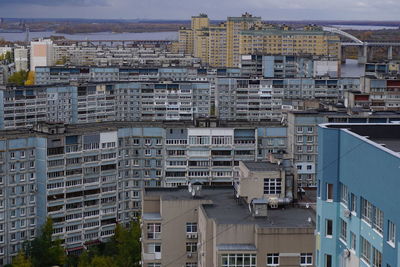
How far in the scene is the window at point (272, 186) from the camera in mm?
7555

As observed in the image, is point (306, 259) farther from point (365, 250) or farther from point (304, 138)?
point (304, 138)

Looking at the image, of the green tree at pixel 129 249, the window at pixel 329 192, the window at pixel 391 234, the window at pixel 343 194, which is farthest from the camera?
the green tree at pixel 129 249

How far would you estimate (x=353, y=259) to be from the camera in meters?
3.79

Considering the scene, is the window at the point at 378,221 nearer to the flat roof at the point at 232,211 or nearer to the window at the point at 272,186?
the flat roof at the point at 232,211

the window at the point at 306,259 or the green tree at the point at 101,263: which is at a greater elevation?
the window at the point at 306,259

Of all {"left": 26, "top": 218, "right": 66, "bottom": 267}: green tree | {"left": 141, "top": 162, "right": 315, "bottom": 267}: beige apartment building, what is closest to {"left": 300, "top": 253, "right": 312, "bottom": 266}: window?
{"left": 141, "top": 162, "right": 315, "bottom": 267}: beige apartment building

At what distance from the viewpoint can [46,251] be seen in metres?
11.4

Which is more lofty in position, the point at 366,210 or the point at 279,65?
the point at 366,210

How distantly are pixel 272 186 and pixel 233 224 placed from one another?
120 centimetres

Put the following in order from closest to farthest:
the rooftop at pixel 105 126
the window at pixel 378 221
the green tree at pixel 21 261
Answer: the window at pixel 378 221 → the green tree at pixel 21 261 → the rooftop at pixel 105 126

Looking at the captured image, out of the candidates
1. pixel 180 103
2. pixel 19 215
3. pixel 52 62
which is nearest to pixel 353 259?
pixel 19 215

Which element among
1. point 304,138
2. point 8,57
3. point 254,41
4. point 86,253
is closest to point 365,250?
point 86,253

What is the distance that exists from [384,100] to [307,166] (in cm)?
399

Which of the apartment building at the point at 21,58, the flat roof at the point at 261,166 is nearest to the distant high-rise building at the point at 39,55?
the apartment building at the point at 21,58
